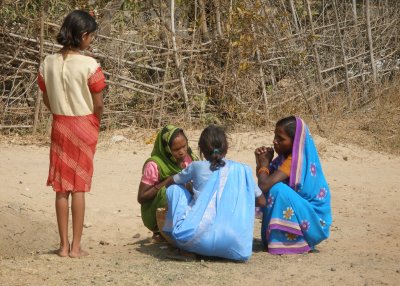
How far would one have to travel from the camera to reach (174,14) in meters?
10.5

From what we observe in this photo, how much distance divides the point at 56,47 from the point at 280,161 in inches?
188

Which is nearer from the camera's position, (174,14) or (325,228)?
(325,228)

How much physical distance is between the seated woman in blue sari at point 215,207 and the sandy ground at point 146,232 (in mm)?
140

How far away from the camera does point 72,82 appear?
17.3 feet

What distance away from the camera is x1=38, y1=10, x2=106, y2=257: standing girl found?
5273 mm

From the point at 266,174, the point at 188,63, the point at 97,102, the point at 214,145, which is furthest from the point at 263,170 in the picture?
the point at 188,63

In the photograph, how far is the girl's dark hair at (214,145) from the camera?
17.7 feet

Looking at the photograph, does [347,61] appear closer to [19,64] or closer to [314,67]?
[314,67]

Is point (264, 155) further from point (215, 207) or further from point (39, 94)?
point (39, 94)

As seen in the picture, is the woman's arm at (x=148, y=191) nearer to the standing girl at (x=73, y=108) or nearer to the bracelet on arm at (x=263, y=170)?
the standing girl at (x=73, y=108)

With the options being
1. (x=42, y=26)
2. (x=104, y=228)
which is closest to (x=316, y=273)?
(x=104, y=228)

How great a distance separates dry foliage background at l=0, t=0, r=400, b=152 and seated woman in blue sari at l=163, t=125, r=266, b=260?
4.78 meters

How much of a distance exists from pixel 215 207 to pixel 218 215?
6 cm

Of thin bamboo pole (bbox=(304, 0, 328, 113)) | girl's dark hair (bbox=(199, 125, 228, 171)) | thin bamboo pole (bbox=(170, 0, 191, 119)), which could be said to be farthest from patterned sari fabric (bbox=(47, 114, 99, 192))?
thin bamboo pole (bbox=(304, 0, 328, 113))
